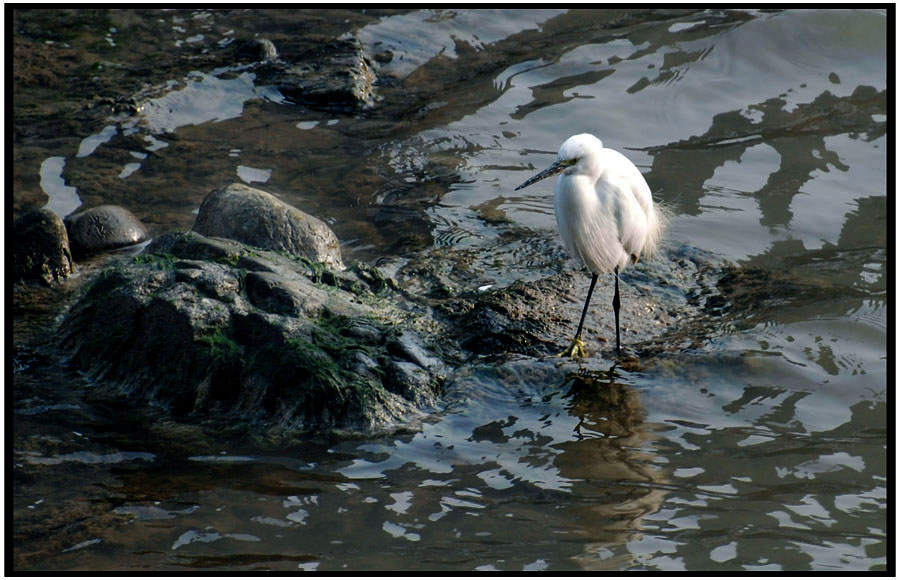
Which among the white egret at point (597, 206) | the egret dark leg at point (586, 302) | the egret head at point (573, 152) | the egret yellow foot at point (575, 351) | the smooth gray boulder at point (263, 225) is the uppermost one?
the egret head at point (573, 152)

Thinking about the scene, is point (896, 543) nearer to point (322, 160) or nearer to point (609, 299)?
point (609, 299)

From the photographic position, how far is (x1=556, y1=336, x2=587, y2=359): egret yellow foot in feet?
16.7

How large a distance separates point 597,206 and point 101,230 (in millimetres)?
3549

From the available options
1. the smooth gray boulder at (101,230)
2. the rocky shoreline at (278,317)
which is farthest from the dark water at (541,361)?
the smooth gray boulder at (101,230)

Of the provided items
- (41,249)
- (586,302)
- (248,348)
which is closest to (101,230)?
(41,249)

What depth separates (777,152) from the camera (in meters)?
7.77

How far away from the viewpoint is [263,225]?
5805 millimetres

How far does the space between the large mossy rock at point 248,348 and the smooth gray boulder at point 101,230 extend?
4.28ft

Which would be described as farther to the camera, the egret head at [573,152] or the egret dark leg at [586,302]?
the egret dark leg at [586,302]

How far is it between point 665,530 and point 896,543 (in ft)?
2.87

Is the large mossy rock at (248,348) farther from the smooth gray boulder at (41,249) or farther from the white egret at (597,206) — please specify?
the white egret at (597,206)

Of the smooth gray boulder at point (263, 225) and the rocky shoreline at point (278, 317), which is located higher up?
the smooth gray boulder at point (263, 225)

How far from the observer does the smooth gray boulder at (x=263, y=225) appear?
5.80 metres

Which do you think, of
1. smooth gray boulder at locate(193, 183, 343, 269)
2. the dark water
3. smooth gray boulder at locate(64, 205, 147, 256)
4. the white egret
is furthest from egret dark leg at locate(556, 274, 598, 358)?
smooth gray boulder at locate(64, 205, 147, 256)
